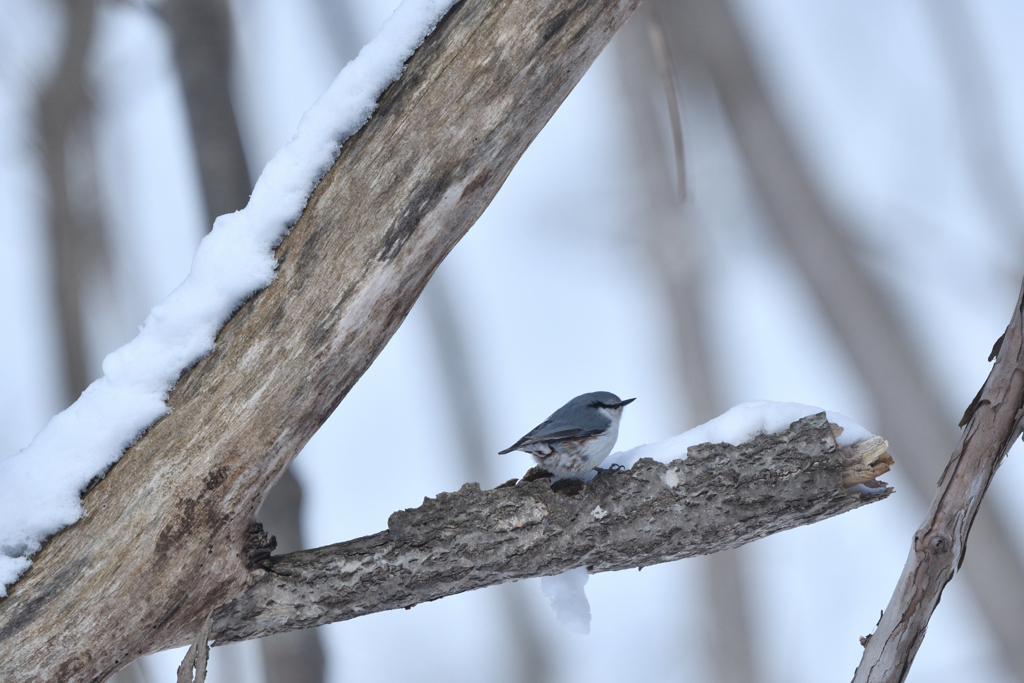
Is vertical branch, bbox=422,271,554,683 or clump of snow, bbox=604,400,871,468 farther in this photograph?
vertical branch, bbox=422,271,554,683

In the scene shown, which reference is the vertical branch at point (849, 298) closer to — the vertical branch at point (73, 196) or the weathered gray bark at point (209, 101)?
the weathered gray bark at point (209, 101)

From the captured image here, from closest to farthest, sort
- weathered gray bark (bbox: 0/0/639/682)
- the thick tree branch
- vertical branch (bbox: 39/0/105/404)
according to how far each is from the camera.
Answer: the thick tree branch, weathered gray bark (bbox: 0/0/639/682), vertical branch (bbox: 39/0/105/404)

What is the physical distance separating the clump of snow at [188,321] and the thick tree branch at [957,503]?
1273 millimetres

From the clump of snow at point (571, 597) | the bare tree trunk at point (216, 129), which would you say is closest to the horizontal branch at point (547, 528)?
the clump of snow at point (571, 597)

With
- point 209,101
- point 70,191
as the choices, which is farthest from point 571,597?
point 70,191

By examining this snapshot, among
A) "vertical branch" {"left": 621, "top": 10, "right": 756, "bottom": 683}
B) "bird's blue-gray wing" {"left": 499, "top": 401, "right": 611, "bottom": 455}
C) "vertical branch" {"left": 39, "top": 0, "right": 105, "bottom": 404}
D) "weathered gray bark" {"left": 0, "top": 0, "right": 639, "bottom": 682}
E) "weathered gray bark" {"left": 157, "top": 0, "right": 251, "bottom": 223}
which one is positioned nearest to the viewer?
"weathered gray bark" {"left": 0, "top": 0, "right": 639, "bottom": 682}

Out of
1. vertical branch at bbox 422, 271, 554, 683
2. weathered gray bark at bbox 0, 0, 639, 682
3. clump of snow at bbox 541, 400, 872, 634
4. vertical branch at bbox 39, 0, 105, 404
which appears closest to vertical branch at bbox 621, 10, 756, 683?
vertical branch at bbox 422, 271, 554, 683

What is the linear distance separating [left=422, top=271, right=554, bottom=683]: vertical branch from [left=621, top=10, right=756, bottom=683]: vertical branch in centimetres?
139

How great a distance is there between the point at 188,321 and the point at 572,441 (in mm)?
878

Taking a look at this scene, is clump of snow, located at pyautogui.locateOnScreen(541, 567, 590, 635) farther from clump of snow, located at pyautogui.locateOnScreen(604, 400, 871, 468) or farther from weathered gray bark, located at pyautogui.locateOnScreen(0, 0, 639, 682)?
weathered gray bark, located at pyautogui.locateOnScreen(0, 0, 639, 682)

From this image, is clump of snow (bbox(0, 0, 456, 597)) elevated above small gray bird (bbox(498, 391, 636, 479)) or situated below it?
above

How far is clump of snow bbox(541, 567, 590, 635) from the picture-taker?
154cm

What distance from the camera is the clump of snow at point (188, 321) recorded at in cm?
126

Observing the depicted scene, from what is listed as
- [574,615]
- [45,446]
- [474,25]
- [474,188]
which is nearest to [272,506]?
[45,446]
